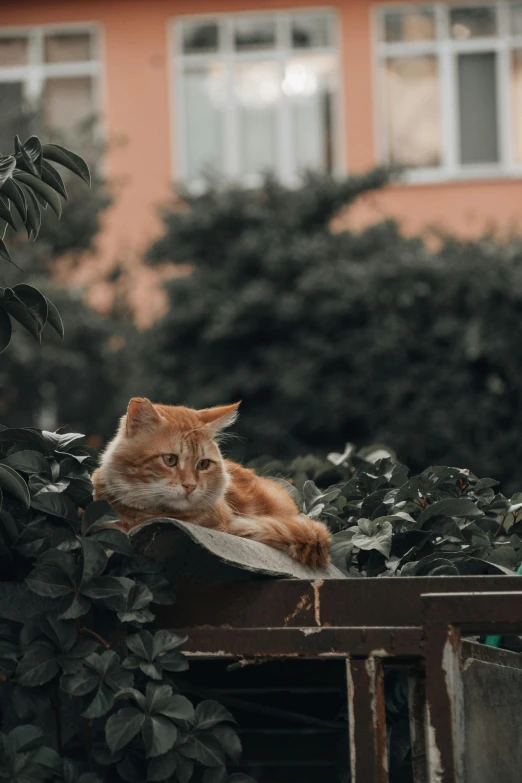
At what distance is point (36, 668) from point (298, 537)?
64cm

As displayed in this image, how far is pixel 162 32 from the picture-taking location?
542 inches

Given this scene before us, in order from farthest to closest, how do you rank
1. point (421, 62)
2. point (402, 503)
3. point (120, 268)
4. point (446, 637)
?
point (421, 62) → point (120, 268) → point (402, 503) → point (446, 637)

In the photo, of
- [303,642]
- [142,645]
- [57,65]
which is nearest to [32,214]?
[142,645]

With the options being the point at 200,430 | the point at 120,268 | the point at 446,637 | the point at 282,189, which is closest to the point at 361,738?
the point at 446,637

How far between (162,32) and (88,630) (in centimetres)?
1236

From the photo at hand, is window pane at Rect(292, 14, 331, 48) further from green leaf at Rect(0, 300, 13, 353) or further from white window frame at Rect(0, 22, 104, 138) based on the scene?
green leaf at Rect(0, 300, 13, 353)

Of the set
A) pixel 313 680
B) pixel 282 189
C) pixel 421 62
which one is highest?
pixel 421 62

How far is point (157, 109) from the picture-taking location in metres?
13.7

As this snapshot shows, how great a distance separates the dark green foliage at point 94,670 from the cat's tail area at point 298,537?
0.38 meters

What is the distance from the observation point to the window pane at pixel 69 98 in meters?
13.8

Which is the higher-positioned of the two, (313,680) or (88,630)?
(88,630)

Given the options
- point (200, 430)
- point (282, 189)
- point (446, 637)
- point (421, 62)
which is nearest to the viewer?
point (446, 637)

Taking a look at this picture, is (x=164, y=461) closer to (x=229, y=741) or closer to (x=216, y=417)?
(x=216, y=417)

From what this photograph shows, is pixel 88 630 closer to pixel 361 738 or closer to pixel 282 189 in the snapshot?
pixel 361 738
